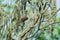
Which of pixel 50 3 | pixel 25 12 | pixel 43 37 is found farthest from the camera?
pixel 43 37

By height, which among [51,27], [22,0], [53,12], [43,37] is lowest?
[43,37]

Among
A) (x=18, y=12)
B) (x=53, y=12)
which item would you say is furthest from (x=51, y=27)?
(x=18, y=12)

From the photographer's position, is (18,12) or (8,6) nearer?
(18,12)

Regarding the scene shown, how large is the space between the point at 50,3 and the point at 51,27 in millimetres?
337

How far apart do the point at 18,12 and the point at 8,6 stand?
29 cm

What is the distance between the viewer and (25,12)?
2115mm

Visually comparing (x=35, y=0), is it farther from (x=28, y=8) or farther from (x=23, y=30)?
(x=23, y=30)

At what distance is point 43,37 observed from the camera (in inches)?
95.5

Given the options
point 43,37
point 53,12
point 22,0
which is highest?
point 22,0

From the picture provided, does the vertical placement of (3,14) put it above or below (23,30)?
above

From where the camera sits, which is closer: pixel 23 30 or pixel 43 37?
pixel 23 30

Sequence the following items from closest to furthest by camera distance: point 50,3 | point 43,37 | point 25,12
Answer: point 50,3 → point 25,12 → point 43,37

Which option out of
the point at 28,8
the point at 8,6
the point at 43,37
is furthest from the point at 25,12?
the point at 43,37

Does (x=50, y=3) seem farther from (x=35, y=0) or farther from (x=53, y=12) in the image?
(x=35, y=0)
